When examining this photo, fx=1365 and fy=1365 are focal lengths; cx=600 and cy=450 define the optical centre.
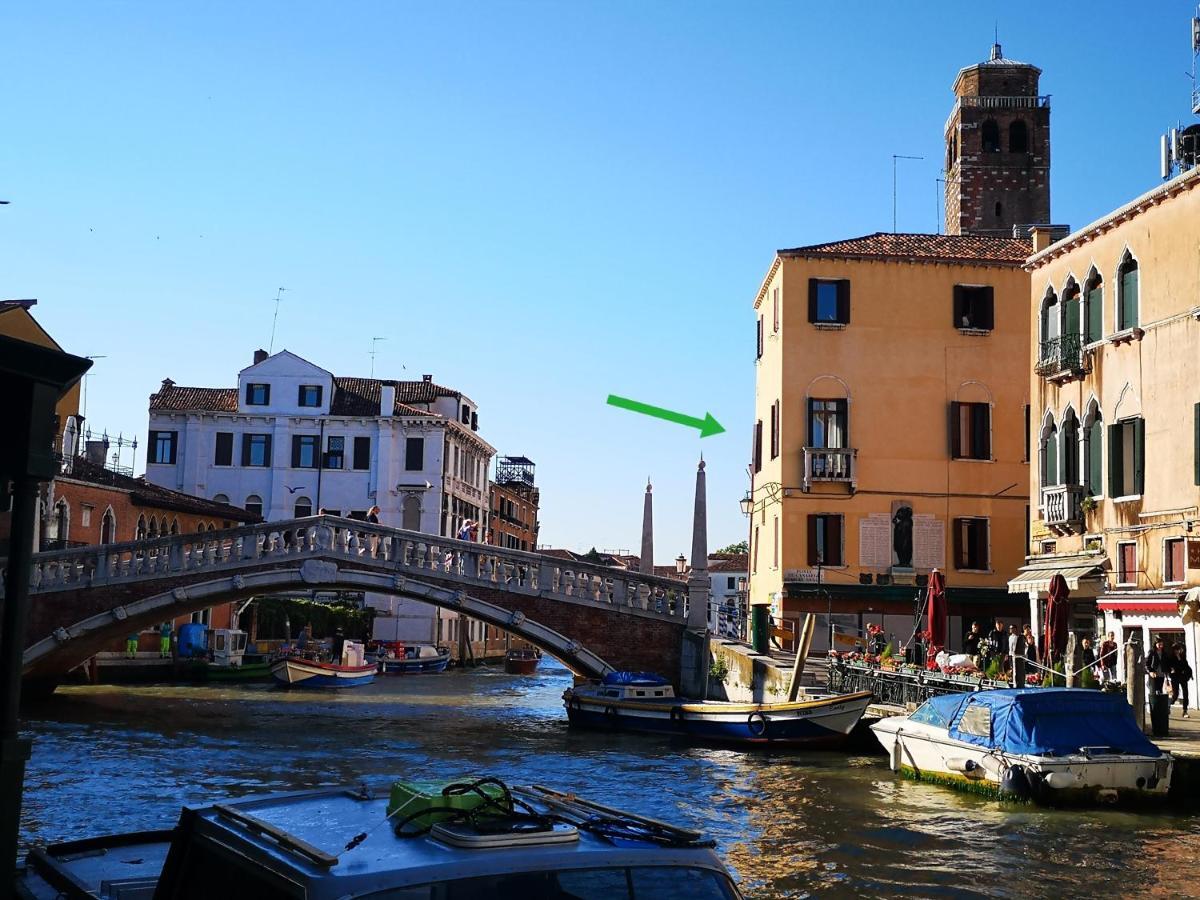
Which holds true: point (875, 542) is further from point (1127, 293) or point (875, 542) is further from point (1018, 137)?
point (1018, 137)

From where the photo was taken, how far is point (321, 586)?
84.3 ft

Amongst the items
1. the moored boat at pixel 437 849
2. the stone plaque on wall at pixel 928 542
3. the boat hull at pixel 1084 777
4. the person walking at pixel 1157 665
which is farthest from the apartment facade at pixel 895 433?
the moored boat at pixel 437 849

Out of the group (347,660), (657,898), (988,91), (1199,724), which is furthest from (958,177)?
(657,898)

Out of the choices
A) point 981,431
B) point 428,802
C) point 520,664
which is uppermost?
point 981,431

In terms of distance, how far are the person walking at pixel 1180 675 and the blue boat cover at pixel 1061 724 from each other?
4.45m

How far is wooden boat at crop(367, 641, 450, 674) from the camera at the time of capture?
133ft

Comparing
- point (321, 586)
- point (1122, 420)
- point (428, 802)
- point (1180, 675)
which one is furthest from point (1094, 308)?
point (428, 802)

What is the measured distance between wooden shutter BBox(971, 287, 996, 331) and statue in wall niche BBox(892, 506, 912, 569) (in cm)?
425

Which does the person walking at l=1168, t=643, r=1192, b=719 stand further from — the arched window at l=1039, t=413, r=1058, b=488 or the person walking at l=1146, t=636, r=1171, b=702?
the arched window at l=1039, t=413, r=1058, b=488

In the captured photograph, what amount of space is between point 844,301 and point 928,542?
5305mm

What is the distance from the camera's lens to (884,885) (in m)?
10.8

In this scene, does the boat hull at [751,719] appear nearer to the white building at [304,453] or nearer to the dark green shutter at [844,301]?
the dark green shutter at [844,301]

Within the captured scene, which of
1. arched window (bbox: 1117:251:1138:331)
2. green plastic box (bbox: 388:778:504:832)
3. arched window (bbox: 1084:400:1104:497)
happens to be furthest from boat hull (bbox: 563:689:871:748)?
green plastic box (bbox: 388:778:504:832)

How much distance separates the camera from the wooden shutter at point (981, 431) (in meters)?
28.5
